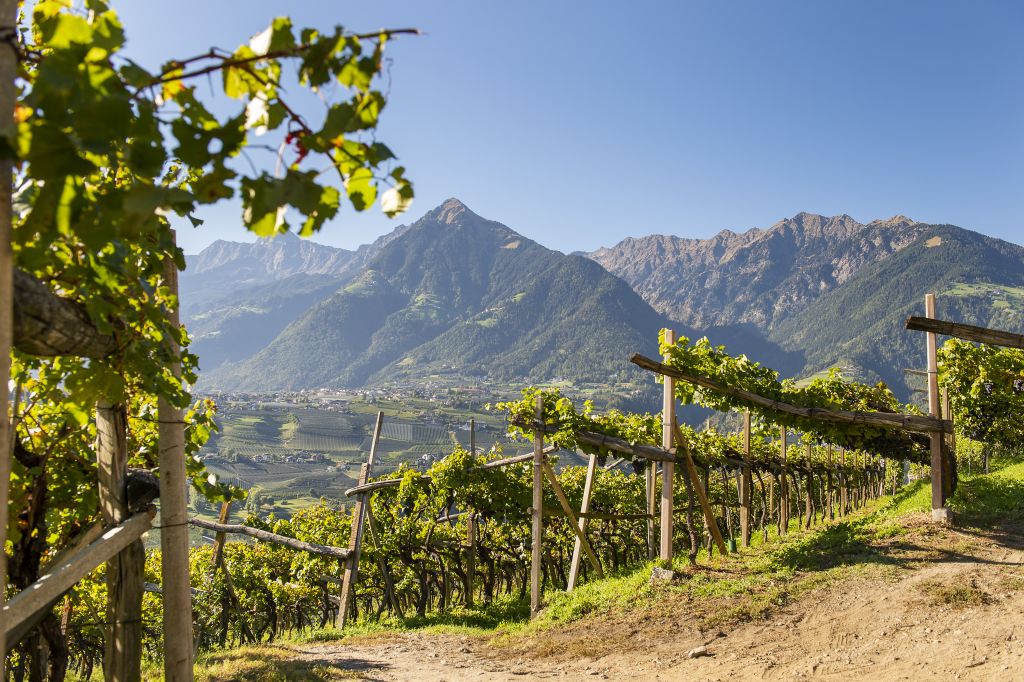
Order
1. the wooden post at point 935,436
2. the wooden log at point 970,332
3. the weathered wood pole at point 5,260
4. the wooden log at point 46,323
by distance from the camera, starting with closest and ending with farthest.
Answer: the weathered wood pole at point 5,260 → the wooden log at point 46,323 → the wooden log at point 970,332 → the wooden post at point 935,436

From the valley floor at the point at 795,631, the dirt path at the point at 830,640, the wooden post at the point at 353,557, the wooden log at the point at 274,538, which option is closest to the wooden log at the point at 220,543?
the wooden log at the point at 274,538

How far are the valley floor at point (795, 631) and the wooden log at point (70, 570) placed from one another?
2.95 metres

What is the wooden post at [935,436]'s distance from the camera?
864 cm

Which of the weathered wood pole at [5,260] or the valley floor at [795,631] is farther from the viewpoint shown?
the valley floor at [795,631]

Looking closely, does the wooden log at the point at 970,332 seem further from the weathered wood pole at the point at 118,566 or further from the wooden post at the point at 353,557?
the wooden post at the point at 353,557

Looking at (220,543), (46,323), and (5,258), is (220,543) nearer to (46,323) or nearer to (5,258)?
(46,323)

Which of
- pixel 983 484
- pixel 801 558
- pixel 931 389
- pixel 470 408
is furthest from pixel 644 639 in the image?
pixel 470 408

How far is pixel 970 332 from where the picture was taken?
7.79 meters

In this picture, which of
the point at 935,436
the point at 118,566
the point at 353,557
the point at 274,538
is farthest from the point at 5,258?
the point at 353,557

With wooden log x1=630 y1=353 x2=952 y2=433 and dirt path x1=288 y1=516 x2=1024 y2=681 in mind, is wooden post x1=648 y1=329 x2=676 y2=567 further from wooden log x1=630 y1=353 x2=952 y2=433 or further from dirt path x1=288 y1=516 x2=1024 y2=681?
dirt path x1=288 y1=516 x2=1024 y2=681

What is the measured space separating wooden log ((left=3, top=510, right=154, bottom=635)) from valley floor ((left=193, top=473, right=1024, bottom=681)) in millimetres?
2949

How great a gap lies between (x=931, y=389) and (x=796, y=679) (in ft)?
16.5

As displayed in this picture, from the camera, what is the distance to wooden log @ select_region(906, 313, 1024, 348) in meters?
7.57

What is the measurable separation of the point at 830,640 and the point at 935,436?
416 cm
